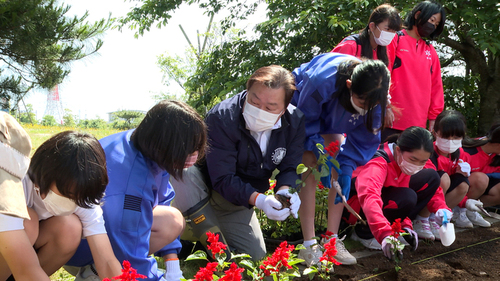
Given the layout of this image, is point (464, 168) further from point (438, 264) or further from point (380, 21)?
point (380, 21)

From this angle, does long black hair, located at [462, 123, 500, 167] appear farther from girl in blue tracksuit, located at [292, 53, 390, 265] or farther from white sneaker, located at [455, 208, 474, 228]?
girl in blue tracksuit, located at [292, 53, 390, 265]

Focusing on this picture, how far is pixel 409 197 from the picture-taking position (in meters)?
3.01

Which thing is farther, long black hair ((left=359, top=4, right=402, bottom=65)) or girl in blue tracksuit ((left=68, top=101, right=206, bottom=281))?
long black hair ((left=359, top=4, right=402, bottom=65))

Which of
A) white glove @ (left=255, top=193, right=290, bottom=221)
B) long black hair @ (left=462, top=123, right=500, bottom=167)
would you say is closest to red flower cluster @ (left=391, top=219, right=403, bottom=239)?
white glove @ (left=255, top=193, right=290, bottom=221)

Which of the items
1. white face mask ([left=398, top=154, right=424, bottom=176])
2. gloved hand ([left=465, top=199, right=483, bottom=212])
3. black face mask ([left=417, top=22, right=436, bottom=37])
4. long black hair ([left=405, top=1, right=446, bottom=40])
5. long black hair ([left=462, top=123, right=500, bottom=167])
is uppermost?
long black hair ([left=405, top=1, right=446, bottom=40])

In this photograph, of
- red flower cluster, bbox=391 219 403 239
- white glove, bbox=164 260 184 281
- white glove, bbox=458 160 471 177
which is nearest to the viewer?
white glove, bbox=164 260 184 281

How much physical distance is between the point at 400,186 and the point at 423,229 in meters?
0.47

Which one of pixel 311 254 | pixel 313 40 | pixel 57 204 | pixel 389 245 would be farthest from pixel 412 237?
pixel 313 40

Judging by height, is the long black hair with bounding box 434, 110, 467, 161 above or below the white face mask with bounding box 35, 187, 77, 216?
below

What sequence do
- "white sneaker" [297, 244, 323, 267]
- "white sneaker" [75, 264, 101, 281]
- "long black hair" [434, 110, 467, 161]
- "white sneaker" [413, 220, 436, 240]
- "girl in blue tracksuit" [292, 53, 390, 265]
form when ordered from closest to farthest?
"white sneaker" [75, 264, 101, 281] → "girl in blue tracksuit" [292, 53, 390, 265] → "white sneaker" [297, 244, 323, 267] → "white sneaker" [413, 220, 436, 240] → "long black hair" [434, 110, 467, 161]

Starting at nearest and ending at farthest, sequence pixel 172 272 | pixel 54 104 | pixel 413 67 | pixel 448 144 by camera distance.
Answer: pixel 172 272
pixel 448 144
pixel 413 67
pixel 54 104

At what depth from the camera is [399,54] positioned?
3.55 m

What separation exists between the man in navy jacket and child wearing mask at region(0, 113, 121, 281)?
85cm

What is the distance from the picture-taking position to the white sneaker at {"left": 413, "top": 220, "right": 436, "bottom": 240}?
322 centimetres
